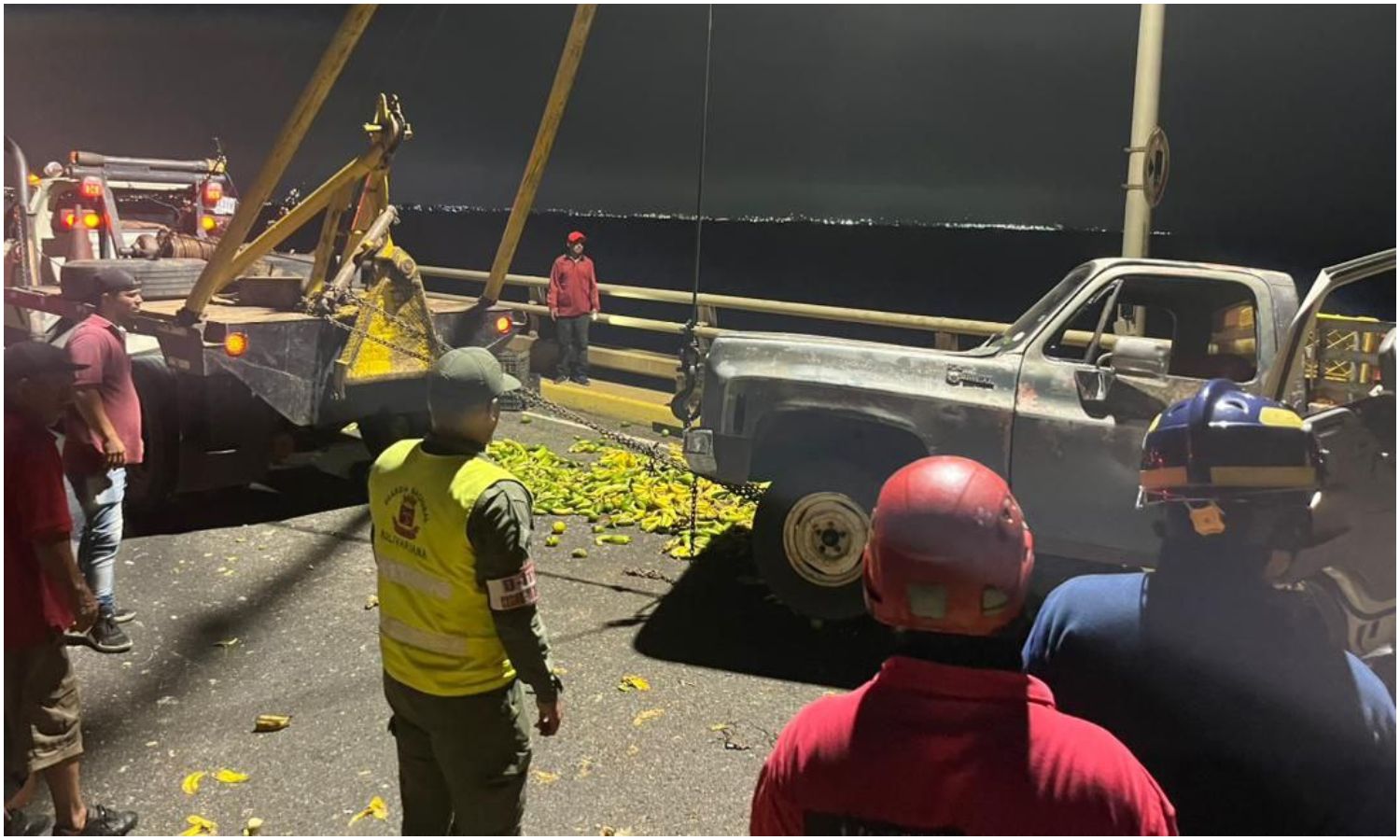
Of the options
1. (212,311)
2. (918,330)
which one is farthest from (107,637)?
(918,330)

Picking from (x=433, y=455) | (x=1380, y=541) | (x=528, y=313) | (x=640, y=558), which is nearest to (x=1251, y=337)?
(x=1380, y=541)

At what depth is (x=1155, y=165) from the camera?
19.8 ft

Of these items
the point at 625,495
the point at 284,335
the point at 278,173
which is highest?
the point at 278,173

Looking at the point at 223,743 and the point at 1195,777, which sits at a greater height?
the point at 1195,777

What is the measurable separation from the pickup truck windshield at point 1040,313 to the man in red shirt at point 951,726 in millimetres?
3564

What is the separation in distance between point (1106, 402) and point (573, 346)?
7293 mm

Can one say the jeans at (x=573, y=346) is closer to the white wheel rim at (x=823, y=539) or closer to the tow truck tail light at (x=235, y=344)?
the tow truck tail light at (x=235, y=344)

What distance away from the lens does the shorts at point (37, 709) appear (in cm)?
298

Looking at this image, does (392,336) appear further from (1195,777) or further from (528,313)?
(1195,777)

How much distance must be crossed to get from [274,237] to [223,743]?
3.18 m

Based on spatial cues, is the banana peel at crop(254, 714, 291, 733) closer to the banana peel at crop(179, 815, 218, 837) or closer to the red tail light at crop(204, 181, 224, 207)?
the banana peel at crop(179, 815, 218, 837)

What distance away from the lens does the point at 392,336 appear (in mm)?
6465

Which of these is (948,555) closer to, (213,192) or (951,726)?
(951,726)

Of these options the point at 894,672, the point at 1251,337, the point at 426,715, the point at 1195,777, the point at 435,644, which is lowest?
the point at 426,715
